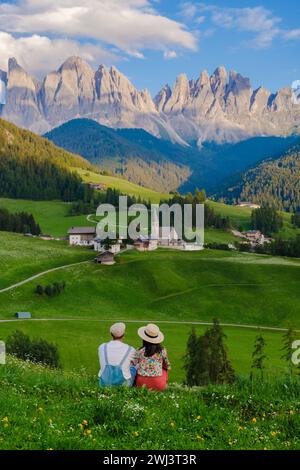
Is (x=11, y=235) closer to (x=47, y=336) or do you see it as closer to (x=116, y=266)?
(x=116, y=266)

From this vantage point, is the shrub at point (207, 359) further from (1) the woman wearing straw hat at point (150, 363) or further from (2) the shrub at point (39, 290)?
(2) the shrub at point (39, 290)

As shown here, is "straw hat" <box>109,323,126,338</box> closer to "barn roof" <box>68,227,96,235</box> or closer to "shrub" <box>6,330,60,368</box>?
"shrub" <box>6,330,60,368</box>

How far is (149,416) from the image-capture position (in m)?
11.8

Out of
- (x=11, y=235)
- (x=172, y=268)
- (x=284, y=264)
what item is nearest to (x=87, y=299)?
(x=172, y=268)

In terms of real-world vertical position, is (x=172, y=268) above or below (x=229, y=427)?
below

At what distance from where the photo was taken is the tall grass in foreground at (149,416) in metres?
10.5

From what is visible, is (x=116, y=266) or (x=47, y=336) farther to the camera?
(x=116, y=266)

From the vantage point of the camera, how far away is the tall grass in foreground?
10500 millimetres

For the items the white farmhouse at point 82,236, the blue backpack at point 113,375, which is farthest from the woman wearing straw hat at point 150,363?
the white farmhouse at point 82,236
